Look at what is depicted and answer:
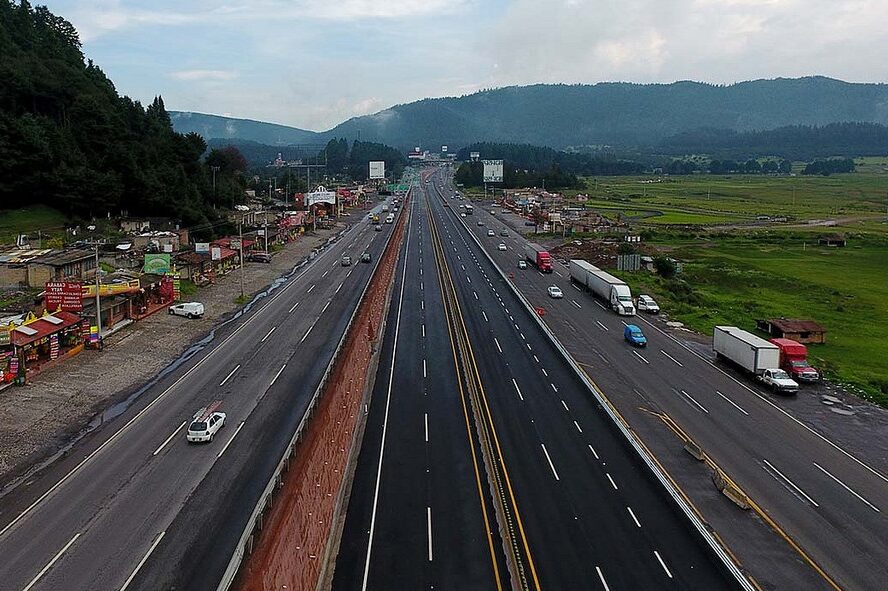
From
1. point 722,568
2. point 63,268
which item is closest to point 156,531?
point 722,568

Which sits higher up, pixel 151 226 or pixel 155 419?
pixel 151 226

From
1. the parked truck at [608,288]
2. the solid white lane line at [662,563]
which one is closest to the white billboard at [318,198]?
the parked truck at [608,288]

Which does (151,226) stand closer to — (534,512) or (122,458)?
(122,458)

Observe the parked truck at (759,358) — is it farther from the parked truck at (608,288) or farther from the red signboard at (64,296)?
the red signboard at (64,296)

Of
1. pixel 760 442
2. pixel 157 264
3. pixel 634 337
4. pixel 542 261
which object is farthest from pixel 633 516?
pixel 542 261

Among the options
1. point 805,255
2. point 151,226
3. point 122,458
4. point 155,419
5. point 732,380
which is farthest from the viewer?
point 805,255

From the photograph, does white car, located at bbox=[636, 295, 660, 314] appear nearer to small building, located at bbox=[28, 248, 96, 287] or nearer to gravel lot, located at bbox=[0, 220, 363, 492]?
gravel lot, located at bbox=[0, 220, 363, 492]

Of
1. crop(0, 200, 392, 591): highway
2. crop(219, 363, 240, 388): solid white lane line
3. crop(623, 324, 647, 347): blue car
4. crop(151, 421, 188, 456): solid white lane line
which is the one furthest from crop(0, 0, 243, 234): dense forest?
crop(623, 324, 647, 347): blue car
